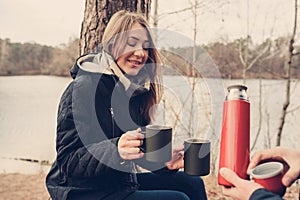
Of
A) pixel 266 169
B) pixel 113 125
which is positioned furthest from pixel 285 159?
pixel 113 125

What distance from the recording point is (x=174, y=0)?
2941mm

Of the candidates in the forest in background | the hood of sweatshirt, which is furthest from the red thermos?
the forest in background

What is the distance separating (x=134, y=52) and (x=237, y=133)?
1.78 feet

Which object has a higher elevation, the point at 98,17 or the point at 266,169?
the point at 98,17

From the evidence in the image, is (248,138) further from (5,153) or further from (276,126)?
(5,153)

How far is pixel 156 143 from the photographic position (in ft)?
3.17

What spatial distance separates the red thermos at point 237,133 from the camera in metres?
0.81

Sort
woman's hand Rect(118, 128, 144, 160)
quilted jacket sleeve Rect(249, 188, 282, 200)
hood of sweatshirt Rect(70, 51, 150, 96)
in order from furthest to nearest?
hood of sweatshirt Rect(70, 51, 150, 96), woman's hand Rect(118, 128, 144, 160), quilted jacket sleeve Rect(249, 188, 282, 200)

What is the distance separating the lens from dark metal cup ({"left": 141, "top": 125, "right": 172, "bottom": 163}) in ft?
3.15

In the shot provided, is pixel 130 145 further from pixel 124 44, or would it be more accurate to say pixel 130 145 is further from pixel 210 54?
pixel 210 54

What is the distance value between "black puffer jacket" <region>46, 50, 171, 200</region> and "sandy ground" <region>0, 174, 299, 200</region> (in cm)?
155

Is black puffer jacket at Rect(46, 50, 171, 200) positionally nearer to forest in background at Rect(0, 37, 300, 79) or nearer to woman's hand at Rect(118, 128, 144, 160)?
woman's hand at Rect(118, 128, 144, 160)

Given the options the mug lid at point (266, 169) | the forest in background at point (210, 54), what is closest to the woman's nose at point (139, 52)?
the mug lid at point (266, 169)

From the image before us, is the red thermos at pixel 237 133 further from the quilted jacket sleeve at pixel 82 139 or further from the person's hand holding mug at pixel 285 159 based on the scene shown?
the quilted jacket sleeve at pixel 82 139
